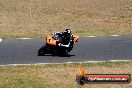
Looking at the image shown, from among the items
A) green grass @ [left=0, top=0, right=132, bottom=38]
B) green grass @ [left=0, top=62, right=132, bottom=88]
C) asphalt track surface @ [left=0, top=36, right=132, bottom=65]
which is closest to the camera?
green grass @ [left=0, top=62, right=132, bottom=88]

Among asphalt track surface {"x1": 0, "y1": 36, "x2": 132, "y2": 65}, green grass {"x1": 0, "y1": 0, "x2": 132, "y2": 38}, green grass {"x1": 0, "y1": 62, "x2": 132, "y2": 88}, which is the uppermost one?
green grass {"x1": 0, "y1": 62, "x2": 132, "y2": 88}

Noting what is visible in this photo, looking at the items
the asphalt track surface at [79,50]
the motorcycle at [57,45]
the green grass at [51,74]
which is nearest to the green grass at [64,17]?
the asphalt track surface at [79,50]

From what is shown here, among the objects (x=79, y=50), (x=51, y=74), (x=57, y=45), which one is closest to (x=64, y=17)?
(x=79, y=50)

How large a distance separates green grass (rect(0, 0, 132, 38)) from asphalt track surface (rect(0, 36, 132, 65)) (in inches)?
83.8

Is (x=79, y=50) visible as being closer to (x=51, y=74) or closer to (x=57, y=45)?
(x=57, y=45)

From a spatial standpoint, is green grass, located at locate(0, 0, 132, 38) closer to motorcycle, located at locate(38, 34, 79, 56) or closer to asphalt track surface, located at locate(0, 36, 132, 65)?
asphalt track surface, located at locate(0, 36, 132, 65)

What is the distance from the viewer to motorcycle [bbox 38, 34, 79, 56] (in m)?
25.1

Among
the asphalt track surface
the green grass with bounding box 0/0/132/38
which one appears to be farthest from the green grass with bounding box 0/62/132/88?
the green grass with bounding box 0/0/132/38

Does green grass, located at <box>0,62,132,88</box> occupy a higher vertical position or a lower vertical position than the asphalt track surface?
higher

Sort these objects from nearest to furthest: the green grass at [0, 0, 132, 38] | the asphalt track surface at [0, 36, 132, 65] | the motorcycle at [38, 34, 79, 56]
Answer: the asphalt track surface at [0, 36, 132, 65]
the motorcycle at [38, 34, 79, 56]
the green grass at [0, 0, 132, 38]

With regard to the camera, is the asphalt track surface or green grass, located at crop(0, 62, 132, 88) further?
the asphalt track surface

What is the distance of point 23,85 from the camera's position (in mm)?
19422

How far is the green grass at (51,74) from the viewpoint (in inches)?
776

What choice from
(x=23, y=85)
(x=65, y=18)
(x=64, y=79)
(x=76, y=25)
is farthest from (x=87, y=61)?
(x=65, y=18)
